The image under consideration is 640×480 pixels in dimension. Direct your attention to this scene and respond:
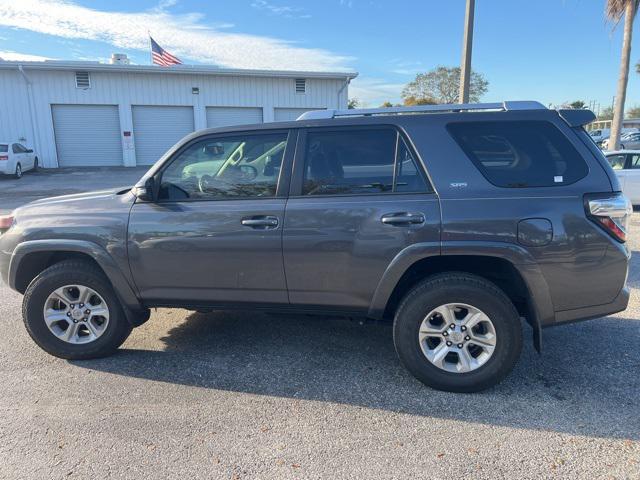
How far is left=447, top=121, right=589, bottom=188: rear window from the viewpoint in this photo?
309cm

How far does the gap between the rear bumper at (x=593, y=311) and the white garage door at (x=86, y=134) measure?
2405 centimetres

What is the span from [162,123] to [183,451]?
23.7m

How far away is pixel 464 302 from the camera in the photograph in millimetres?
3137

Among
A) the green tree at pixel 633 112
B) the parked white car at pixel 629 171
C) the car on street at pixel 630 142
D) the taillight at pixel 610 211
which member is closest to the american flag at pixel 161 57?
the parked white car at pixel 629 171

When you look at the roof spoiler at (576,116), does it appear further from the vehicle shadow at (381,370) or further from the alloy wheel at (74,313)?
the alloy wheel at (74,313)

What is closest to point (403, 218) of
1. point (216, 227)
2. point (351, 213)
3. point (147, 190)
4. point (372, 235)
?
point (372, 235)

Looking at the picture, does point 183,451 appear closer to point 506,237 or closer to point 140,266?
point 140,266

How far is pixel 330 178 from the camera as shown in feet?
11.0

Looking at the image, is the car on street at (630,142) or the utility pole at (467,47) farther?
the car on street at (630,142)

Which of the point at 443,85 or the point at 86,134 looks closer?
the point at 86,134

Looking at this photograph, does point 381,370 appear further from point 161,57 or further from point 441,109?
point 161,57

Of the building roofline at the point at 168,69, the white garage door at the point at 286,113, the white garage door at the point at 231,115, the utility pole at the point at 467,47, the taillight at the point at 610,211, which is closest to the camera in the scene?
the taillight at the point at 610,211

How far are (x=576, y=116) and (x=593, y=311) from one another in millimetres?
1287

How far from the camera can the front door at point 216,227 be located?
11.1 ft
